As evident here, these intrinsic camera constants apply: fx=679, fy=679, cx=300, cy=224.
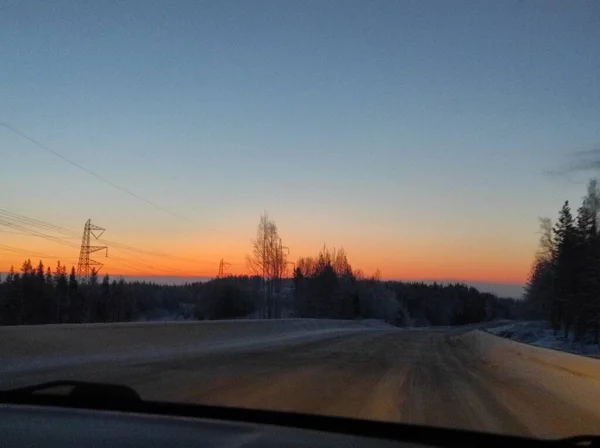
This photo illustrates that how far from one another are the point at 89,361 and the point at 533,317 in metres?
136

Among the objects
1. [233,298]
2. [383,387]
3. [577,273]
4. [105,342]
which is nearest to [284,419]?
[383,387]

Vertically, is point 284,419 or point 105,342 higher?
point 105,342

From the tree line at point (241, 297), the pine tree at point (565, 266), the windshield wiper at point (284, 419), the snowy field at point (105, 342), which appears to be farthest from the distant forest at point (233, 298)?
the windshield wiper at point (284, 419)

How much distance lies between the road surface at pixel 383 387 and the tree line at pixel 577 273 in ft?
190

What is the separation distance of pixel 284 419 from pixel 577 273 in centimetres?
8296

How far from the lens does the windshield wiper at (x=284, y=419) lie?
402cm

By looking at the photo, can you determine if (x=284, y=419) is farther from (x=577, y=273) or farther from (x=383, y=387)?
(x=577, y=273)

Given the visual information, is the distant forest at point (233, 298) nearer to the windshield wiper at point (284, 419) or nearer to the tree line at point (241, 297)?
the tree line at point (241, 297)

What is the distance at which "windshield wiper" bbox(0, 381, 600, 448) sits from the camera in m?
4.02

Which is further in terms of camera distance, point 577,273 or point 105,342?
point 577,273

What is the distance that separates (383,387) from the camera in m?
13.6

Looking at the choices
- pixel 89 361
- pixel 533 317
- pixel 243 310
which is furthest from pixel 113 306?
pixel 89 361

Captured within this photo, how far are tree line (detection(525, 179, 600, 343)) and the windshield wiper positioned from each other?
234 ft

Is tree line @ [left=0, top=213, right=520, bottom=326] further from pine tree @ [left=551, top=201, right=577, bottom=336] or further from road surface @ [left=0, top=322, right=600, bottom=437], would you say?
road surface @ [left=0, top=322, right=600, bottom=437]
